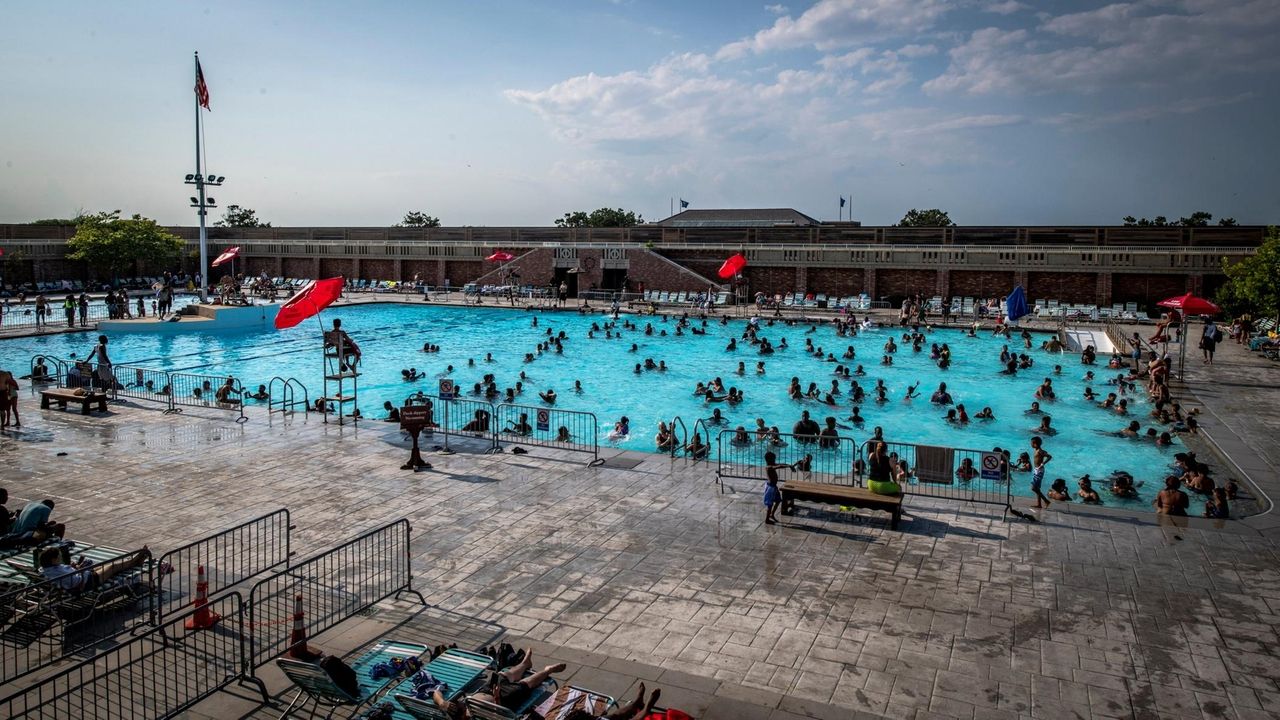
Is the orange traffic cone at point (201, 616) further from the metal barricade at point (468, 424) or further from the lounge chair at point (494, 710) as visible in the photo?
the metal barricade at point (468, 424)

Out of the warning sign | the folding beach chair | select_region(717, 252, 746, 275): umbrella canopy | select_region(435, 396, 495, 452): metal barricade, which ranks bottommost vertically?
the folding beach chair

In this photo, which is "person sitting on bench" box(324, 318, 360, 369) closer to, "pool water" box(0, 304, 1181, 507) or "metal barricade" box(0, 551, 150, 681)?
"pool water" box(0, 304, 1181, 507)

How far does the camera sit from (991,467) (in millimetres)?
12906

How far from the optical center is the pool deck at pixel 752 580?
7.63 m

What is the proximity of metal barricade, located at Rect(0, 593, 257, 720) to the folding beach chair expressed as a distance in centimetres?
153

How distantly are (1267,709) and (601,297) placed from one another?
50.7 m

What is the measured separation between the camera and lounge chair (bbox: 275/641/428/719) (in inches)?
259

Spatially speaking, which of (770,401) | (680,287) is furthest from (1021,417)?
(680,287)

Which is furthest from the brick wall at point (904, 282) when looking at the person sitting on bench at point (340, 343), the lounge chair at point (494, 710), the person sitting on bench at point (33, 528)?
the lounge chair at point (494, 710)

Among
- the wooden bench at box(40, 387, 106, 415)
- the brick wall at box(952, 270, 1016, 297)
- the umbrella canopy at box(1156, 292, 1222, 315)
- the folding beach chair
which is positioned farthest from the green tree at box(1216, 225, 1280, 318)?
the wooden bench at box(40, 387, 106, 415)

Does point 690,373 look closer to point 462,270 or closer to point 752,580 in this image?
point 752,580

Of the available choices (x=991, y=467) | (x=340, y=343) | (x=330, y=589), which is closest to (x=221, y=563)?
(x=330, y=589)

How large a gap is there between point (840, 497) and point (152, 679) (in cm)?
896

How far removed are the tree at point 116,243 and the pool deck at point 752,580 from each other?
45.4 meters
